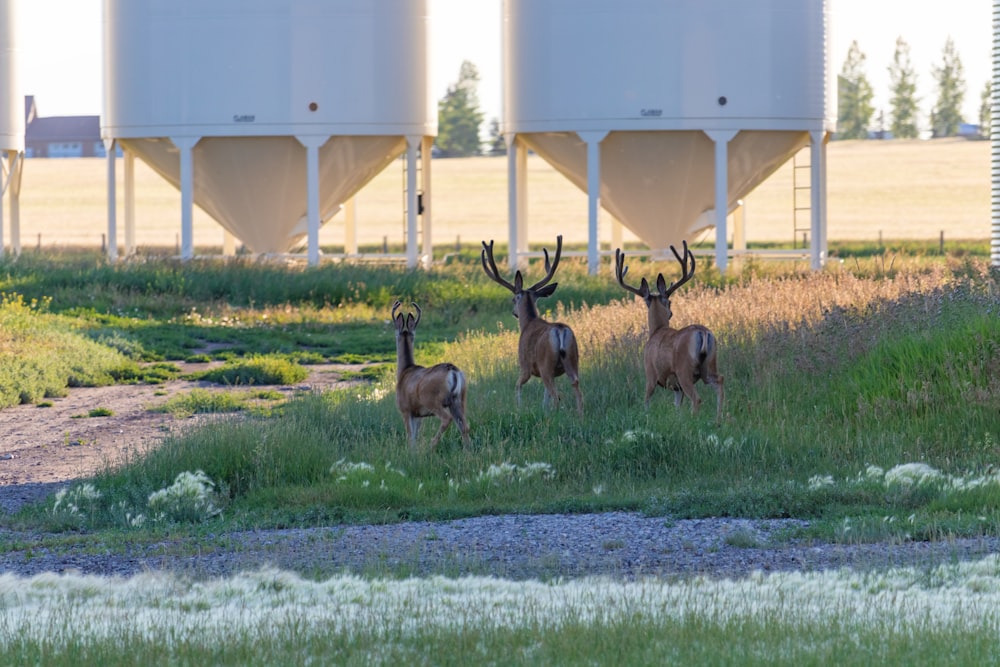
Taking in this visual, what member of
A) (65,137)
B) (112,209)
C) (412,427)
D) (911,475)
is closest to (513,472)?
(412,427)

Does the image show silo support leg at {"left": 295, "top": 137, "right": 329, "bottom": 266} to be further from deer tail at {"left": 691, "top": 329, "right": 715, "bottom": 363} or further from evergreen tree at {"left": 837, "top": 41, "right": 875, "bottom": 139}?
evergreen tree at {"left": 837, "top": 41, "right": 875, "bottom": 139}

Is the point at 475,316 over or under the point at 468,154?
under

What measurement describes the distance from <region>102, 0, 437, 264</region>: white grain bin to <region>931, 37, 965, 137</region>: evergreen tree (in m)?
105

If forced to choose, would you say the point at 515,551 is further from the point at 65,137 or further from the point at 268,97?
the point at 65,137

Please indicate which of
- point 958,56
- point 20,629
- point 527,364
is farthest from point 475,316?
point 958,56

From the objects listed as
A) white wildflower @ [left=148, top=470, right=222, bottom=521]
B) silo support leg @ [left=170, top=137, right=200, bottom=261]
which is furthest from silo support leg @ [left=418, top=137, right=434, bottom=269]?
white wildflower @ [left=148, top=470, right=222, bottom=521]

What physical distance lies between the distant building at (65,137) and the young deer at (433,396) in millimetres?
161199

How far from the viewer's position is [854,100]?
13488 cm

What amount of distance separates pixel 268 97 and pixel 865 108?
106 meters

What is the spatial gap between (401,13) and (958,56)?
105540 millimetres

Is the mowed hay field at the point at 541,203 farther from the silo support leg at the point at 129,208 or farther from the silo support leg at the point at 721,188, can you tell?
the silo support leg at the point at 721,188

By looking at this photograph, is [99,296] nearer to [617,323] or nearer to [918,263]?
[617,323]

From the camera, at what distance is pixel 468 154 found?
473ft

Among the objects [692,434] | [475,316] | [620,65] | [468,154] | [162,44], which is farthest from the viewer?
[468,154]
